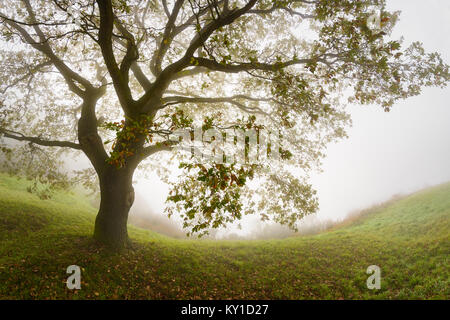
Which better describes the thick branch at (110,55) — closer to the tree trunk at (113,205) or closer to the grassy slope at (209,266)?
the tree trunk at (113,205)

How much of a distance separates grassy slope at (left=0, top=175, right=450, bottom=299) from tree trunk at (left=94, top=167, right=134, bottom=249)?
51 centimetres

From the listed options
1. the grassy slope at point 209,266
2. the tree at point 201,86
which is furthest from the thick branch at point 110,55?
the grassy slope at point 209,266

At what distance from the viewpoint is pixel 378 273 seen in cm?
938

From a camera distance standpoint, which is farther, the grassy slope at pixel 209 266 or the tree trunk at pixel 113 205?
the tree trunk at pixel 113 205

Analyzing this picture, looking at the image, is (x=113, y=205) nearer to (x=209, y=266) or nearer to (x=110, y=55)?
(x=209, y=266)

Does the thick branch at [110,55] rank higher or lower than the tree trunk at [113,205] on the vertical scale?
higher

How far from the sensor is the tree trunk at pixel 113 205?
908cm

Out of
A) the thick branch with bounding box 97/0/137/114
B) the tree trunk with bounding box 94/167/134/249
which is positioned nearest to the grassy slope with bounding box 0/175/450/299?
the tree trunk with bounding box 94/167/134/249

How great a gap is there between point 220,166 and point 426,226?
656 inches

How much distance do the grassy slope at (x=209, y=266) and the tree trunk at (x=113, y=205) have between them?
51 centimetres

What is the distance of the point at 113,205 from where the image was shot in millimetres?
9133

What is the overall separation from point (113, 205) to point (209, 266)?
4.79 meters

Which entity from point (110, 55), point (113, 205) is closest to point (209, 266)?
point (113, 205)

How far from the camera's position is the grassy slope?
23.9ft
